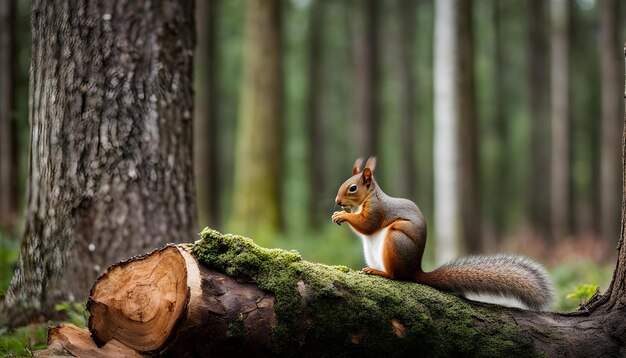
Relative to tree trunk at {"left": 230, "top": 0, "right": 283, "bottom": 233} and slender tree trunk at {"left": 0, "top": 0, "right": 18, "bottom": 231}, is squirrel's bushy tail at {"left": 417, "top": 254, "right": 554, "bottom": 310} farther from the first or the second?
tree trunk at {"left": 230, "top": 0, "right": 283, "bottom": 233}

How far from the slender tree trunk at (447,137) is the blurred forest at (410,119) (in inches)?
0.8

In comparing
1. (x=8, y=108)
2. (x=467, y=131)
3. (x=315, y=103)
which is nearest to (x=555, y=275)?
(x=467, y=131)

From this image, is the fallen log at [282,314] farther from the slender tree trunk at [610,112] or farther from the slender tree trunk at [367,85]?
the slender tree trunk at [367,85]

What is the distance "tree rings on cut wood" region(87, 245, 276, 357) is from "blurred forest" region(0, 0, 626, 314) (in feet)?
6.76

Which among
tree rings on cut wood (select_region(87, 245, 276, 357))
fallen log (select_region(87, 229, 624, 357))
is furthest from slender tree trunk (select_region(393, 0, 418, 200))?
tree rings on cut wood (select_region(87, 245, 276, 357))

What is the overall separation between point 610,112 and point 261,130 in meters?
7.90

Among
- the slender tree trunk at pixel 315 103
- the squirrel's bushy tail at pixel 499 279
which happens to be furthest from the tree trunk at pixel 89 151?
the slender tree trunk at pixel 315 103

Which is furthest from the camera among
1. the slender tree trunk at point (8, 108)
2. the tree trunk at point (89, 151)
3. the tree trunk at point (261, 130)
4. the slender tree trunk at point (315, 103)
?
the slender tree trunk at point (315, 103)

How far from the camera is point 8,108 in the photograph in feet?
39.0

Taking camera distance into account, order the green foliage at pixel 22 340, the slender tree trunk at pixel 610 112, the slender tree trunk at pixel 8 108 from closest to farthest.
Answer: the green foliage at pixel 22 340 < the slender tree trunk at pixel 8 108 < the slender tree trunk at pixel 610 112

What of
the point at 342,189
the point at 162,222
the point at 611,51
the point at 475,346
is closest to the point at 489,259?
the point at 475,346

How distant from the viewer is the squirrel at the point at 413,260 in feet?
12.7

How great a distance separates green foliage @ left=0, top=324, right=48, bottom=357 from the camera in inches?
147

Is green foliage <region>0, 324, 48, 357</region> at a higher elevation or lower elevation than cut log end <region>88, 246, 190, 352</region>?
lower
